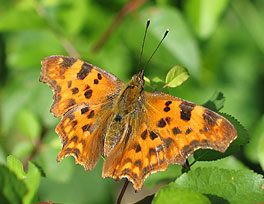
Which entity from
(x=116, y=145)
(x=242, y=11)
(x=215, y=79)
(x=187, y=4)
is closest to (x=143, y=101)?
(x=116, y=145)

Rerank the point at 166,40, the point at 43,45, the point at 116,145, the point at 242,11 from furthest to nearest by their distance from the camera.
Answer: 1. the point at 242,11
2. the point at 43,45
3. the point at 166,40
4. the point at 116,145

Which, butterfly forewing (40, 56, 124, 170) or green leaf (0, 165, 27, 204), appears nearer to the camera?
green leaf (0, 165, 27, 204)

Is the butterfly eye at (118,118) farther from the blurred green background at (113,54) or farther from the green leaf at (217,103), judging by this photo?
the blurred green background at (113,54)

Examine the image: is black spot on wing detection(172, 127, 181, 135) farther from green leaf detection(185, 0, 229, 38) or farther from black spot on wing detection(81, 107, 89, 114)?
green leaf detection(185, 0, 229, 38)

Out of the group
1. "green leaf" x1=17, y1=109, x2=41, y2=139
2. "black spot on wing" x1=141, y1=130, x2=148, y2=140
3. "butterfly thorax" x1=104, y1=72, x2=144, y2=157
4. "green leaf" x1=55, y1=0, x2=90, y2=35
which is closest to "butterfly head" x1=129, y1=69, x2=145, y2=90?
"butterfly thorax" x1=104, y1=72, x2=144, y2=157

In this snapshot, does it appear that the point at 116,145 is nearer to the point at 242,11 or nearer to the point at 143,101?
the point at 143,101

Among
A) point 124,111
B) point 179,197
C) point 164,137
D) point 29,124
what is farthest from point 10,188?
point 29,124

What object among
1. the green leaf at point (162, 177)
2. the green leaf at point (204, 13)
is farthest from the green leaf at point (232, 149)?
the green leaf at point (204, 13)
